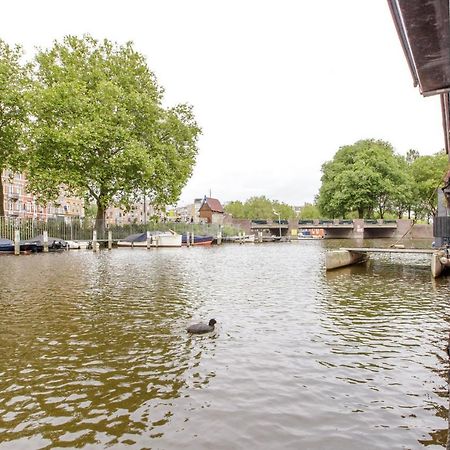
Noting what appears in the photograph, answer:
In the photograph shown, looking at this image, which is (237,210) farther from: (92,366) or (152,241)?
(92,366)

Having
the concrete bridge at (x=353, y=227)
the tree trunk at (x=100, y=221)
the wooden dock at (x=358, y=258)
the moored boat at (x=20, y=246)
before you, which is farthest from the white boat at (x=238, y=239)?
the wooden dock at (x=358, y=258)

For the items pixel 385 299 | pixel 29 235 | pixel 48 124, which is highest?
pixel 48 124

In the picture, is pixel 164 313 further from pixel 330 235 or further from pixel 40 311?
pixel 330 235

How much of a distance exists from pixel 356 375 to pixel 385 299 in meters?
7.53

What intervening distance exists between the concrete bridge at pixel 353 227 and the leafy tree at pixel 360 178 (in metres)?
3.34

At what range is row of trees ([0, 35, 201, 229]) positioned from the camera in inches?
1475

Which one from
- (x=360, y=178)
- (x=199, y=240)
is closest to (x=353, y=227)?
(x=360, y=178)

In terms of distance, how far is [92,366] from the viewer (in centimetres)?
668

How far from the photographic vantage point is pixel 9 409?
5113mm

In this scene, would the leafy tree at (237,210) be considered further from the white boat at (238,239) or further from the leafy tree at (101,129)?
the leafy tree at (101,129)

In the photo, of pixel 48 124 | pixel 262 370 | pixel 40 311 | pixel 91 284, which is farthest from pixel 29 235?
pixel 262 370

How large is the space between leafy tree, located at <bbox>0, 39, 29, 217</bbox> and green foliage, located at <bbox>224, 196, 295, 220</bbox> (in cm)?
8357

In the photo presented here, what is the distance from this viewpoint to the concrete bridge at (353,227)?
81.6 m

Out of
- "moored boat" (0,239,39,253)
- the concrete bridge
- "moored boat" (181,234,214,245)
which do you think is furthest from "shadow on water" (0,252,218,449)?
the concrete bridge
